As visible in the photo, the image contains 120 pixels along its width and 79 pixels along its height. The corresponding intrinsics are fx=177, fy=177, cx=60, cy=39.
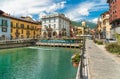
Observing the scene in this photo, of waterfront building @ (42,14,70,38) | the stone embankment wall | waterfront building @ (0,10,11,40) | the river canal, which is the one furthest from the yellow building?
the river canal

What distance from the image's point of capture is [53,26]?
98.1 meters

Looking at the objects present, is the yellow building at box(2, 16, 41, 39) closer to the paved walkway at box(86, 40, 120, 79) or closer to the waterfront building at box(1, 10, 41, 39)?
the waterfront building at box(1, 10, 41, 39)

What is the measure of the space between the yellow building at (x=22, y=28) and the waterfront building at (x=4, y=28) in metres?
2.78

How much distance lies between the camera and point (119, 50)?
26.8m

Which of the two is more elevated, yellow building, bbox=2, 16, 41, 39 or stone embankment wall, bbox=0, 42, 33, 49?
yellow building, bbox=2, 16, 41, 39

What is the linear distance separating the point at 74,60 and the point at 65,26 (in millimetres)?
84305

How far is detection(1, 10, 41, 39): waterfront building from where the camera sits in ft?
244

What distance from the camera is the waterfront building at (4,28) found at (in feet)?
225

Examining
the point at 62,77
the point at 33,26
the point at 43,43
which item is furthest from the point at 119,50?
the point at 33,26

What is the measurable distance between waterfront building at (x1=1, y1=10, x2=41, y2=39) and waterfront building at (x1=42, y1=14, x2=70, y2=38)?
219 inches

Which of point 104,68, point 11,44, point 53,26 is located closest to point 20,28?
point 11,44

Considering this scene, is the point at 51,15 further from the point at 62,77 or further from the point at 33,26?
the point at 62,77

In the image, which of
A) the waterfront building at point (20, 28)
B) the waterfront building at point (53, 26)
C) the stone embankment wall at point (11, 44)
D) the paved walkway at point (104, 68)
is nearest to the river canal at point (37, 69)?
the paved walkway at point (104, 68)

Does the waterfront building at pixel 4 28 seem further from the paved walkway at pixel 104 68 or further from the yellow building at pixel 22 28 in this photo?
the paved walkway at pixel 104 68
